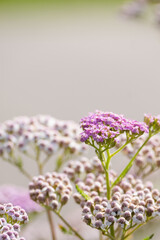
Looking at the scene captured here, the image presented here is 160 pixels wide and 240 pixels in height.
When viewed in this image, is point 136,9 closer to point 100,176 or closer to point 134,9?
point 134,9

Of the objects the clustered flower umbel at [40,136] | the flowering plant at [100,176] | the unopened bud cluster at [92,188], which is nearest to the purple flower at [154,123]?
the flowering plant at [100,176]

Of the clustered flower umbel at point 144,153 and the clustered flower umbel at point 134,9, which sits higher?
the clustered flower umbel at point 134,9

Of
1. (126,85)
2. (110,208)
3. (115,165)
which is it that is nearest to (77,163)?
(110,208)

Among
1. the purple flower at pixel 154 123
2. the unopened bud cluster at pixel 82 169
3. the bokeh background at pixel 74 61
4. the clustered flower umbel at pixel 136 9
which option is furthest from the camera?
the clustered flower umbel at pixel 136 9

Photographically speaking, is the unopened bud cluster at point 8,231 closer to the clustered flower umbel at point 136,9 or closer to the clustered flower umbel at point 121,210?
the clustered flower umbel at point 121,210

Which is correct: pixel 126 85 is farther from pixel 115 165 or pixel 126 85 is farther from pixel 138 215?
pixel 138 215

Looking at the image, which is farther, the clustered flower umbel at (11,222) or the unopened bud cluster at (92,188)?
the unopened bud cluster at (92,188)

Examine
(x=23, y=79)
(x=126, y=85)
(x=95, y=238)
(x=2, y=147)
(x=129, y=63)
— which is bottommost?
(x=95, y=238)
